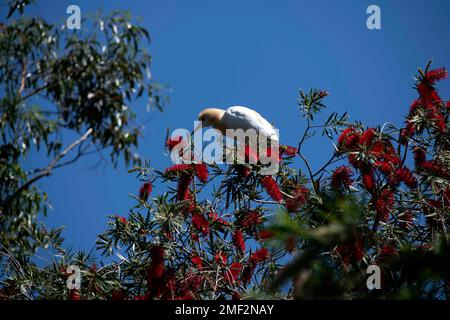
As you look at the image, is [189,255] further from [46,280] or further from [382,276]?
[382,276]

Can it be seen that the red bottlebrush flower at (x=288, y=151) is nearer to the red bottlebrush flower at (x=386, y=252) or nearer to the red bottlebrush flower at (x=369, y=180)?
the red bottlebrush flower at (x=369, y=180)

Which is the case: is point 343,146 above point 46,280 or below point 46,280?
above

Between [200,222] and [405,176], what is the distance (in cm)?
140

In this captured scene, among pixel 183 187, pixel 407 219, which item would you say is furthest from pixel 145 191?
pixel 407 219

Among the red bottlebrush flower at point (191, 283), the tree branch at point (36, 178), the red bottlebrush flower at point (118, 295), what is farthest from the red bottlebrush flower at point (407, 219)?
the tree branch at point (36, 178)

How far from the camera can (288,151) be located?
157 inches

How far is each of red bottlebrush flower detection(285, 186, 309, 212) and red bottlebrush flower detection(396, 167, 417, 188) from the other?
2.08 feet

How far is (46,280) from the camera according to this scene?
12.2 ft

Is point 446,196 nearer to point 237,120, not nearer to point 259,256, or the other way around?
point 259,256

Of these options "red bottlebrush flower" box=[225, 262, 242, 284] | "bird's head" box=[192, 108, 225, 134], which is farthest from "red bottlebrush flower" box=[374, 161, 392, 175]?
"bird's head" box=[192, 108, 225, 134]

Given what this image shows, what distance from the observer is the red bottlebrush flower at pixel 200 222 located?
11.9 feet
